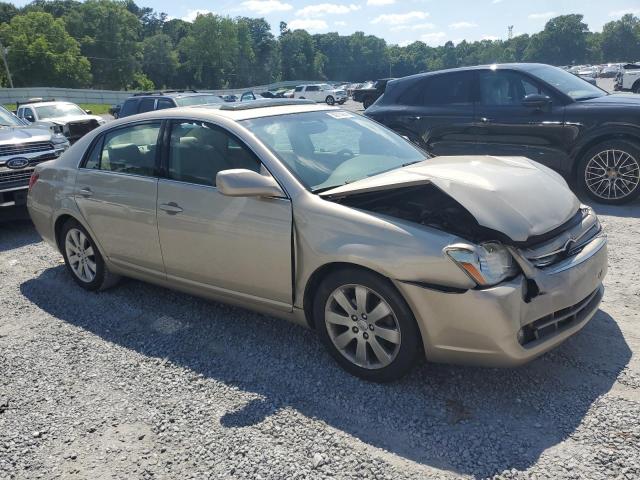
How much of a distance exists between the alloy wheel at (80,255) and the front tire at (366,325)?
100 inches

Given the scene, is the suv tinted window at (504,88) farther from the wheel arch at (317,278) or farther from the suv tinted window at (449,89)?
the wheel arch at (317,278)

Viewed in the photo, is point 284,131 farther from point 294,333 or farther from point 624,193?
point 624,193

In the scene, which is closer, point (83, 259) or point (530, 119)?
point (83, 259)

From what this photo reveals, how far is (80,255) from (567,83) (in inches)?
255

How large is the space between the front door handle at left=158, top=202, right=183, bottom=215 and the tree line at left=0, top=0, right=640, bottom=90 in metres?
81.8

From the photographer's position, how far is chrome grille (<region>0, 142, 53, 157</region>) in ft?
23.1

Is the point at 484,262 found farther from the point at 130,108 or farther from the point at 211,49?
the point at 211,49

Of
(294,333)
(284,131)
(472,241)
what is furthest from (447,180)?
(294,333)

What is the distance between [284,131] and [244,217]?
74 centimetres

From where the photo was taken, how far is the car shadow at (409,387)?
266 cm

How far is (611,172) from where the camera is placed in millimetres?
6633

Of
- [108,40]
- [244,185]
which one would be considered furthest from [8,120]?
[108,40]

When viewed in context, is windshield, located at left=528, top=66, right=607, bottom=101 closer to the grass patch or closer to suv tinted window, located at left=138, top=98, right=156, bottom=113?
suv tinted window, located at left=138, top=98, right=156, bottom=113

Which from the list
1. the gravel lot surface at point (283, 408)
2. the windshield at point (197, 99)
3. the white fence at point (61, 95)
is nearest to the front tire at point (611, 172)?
the gravel lot surface at point (283, 408)
